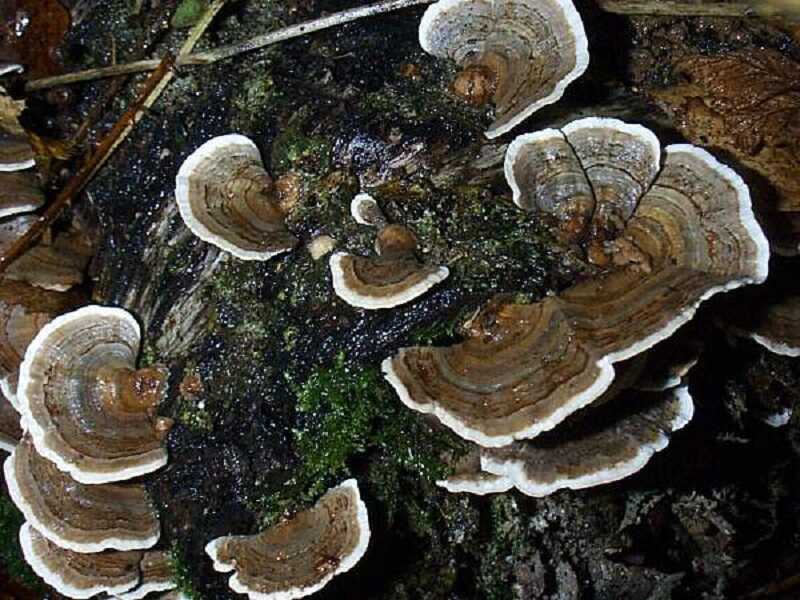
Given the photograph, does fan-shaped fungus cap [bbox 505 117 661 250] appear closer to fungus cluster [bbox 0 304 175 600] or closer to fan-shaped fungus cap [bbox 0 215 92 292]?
fungus cluster [bbox 0 304 175 600]

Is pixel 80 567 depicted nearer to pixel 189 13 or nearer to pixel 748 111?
pixel 189 13

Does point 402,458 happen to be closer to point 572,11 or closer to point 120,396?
point 120,396

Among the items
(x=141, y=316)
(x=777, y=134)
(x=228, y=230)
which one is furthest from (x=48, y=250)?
(x=777, y=134)

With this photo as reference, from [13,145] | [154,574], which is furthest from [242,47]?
[154,574]

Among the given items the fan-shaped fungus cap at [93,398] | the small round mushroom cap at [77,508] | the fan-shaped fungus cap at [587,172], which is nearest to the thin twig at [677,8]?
the fan-shaped fungus cap at [587,172]

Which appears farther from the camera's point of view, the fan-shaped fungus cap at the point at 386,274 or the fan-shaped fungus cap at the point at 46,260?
the fan-shaped fungus cap at the point at 46,260

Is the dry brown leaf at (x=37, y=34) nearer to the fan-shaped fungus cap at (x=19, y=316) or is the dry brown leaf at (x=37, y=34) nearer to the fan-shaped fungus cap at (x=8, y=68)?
the fan-shaped fungus cap at (x=8, y=68)
